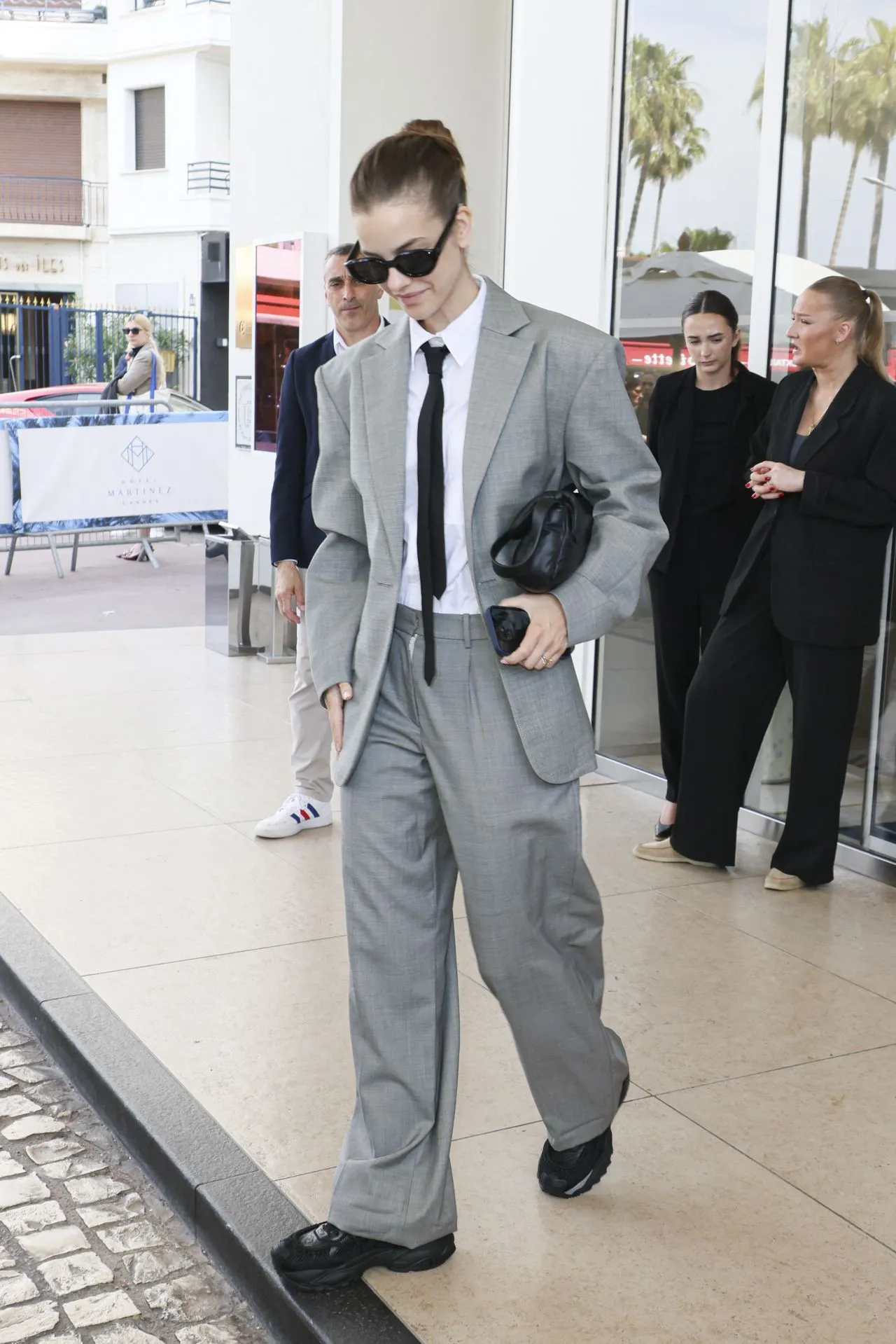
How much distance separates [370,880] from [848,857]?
3.15 metres

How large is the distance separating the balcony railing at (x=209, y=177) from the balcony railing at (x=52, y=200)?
4211 millimetres

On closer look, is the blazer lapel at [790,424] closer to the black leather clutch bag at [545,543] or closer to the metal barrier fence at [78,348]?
the black leather clutch bag at [545,543]

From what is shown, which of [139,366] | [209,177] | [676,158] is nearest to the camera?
[676,158]

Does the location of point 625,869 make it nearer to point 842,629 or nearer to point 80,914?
point 842,629

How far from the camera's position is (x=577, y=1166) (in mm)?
3070

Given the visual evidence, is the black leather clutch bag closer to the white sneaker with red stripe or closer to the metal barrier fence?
the white sneaker with red stripe

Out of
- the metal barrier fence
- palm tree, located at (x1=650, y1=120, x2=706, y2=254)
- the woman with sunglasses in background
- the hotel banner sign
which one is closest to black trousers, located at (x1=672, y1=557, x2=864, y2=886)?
palm tree, located at (x1=650, y1=120, x2=706, y2=254)

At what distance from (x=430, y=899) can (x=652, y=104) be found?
450cm

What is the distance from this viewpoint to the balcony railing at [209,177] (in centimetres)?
3156

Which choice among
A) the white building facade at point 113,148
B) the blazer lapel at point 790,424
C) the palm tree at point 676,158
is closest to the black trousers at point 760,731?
the blazer lapel at point 790,424

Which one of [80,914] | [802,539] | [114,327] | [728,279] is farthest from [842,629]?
[114,327]

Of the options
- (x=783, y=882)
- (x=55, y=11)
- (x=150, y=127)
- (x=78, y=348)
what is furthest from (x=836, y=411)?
(x=55, y=11)

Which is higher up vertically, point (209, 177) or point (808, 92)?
point (209, 177)

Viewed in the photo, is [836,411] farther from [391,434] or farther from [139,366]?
[139,366]
